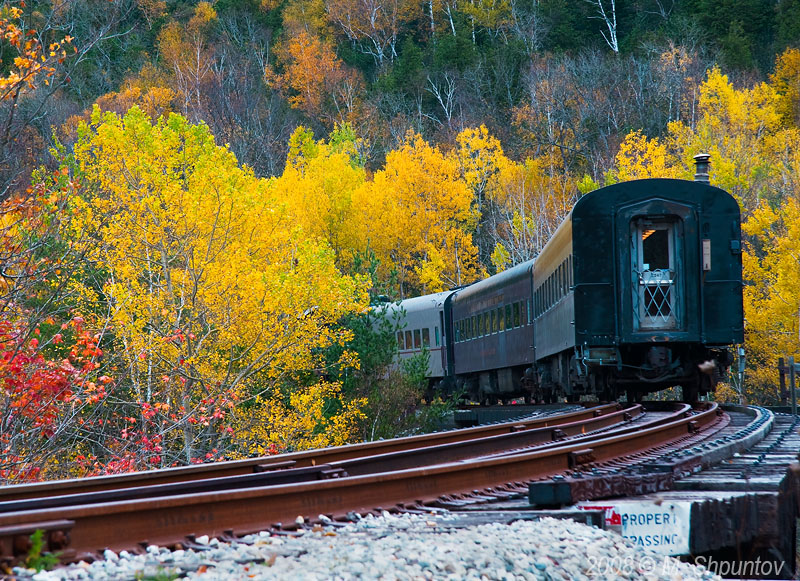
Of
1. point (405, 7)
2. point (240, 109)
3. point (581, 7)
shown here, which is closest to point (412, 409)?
point (240, 109)

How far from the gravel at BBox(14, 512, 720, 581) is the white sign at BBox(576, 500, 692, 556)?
0.29m

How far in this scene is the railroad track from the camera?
16.5 ft

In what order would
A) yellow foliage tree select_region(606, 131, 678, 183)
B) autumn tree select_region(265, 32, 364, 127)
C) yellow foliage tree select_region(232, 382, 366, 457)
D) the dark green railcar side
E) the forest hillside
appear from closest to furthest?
1. the dark green railcar side
2. the forest hillside
3. yellow foliage tree select_region(232, 382, 366, 457)
4. yellow foliage tree select_region(606, 131, 678, 183)
5. autumn tree select_region(265, 32, 364, 127)

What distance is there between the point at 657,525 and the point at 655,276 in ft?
29.9

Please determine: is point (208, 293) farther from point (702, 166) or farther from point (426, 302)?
point (702, 166)

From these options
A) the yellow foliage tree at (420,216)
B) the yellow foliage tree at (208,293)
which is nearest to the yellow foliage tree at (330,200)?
the yellow foliage tree at (420,216)

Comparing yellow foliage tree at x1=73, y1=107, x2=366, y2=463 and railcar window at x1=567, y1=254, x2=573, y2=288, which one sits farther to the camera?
yellow foliage tree at x1=73, y1=107, x2=366, y2=463

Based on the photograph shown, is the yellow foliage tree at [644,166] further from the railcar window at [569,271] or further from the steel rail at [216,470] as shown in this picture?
the steel rail at [216,470]

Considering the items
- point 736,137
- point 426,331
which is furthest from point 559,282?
point 736,137

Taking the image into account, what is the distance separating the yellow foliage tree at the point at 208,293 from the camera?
21.5 m

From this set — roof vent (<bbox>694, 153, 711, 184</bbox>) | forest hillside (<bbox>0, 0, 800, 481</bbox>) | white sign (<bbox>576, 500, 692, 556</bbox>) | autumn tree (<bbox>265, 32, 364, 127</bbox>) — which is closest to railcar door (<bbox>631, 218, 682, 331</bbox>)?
roof vent (<bbox>694, 153, 711, 184</bbox>)

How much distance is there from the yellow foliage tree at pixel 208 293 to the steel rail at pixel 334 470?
11.3 m

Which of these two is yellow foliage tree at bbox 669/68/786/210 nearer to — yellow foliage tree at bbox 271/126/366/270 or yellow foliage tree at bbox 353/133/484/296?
yellow foliage tree at bbox 353/133/484/296

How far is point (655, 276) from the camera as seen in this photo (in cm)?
1473
